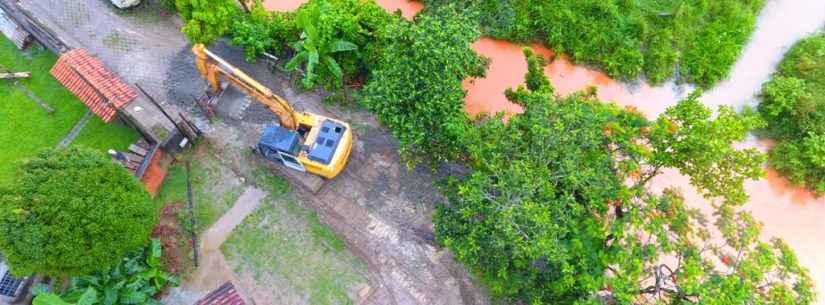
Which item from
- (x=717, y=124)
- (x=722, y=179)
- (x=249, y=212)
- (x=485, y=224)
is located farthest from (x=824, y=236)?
(x=249, y=212)

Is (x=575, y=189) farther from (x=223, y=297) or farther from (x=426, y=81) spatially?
(x=223, y=297)

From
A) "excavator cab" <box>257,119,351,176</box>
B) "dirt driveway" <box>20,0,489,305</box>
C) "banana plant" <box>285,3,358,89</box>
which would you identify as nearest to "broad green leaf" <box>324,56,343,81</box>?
"banana plant" <box>285,3,358,89</box>

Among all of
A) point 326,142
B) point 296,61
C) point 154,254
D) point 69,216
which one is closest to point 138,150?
point 154,254

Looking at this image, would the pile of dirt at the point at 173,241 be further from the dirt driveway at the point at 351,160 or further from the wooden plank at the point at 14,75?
the wooden plank at the point at 14,75

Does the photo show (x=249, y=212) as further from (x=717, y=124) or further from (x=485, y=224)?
(x=717, y=124)

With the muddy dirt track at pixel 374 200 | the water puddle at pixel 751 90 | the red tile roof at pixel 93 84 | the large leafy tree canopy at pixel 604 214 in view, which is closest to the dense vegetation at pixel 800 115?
the water puddle at pixel 751 90

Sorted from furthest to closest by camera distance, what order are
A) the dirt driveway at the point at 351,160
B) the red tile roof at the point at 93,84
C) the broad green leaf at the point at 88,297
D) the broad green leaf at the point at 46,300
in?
the red tile roof at the point at 93,84
the dirt driveway at the point at 351,160
the broad green leaf at the point at 88,297
the broad green leaf at the point at 46,300

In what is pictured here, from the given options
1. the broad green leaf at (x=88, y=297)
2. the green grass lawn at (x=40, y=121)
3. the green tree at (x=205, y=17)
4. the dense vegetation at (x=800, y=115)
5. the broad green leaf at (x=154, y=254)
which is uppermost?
the dense vegetation at (x=800, y=115)
